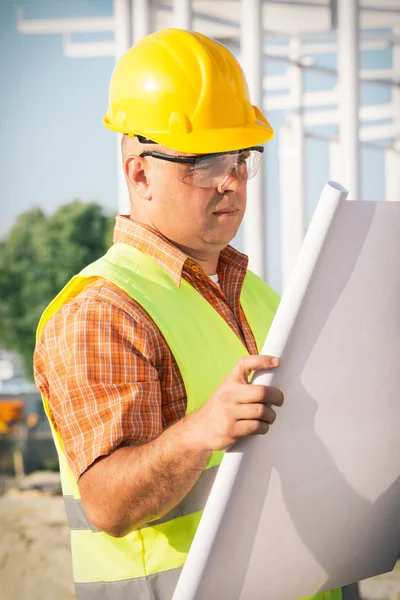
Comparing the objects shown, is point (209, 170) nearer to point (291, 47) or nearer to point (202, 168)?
point (202, 168)

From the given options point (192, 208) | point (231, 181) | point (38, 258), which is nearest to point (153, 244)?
point (192, 208)

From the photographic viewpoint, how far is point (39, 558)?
448 inches

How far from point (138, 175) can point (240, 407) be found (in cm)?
95

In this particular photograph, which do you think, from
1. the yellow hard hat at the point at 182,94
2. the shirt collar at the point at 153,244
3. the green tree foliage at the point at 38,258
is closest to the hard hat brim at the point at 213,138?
the yellow hard hat at the point at 182,94

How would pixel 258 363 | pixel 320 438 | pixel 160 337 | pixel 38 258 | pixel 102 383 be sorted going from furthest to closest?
pixel 38 258 < pixel 160 337 < pixel 102 383 < pixel 320 438 < pixel 258 363

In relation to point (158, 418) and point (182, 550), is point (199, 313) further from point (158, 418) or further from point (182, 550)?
point (182, 550)

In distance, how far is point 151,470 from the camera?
1.62 m

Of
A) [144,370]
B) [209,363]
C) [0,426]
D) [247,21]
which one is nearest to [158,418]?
[144,370]

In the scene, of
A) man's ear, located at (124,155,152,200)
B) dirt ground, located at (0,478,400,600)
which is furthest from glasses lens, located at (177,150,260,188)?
dirt ground, located at (0,478,400,600)

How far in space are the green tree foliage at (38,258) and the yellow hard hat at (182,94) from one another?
29.1 m

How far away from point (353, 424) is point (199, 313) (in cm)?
60

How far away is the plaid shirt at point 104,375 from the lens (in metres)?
1.73

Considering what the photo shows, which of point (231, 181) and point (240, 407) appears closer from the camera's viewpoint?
point (240, 407)

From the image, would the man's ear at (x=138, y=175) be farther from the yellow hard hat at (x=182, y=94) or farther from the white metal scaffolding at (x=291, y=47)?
the white metal scaffolding at (x=291, y=47)
